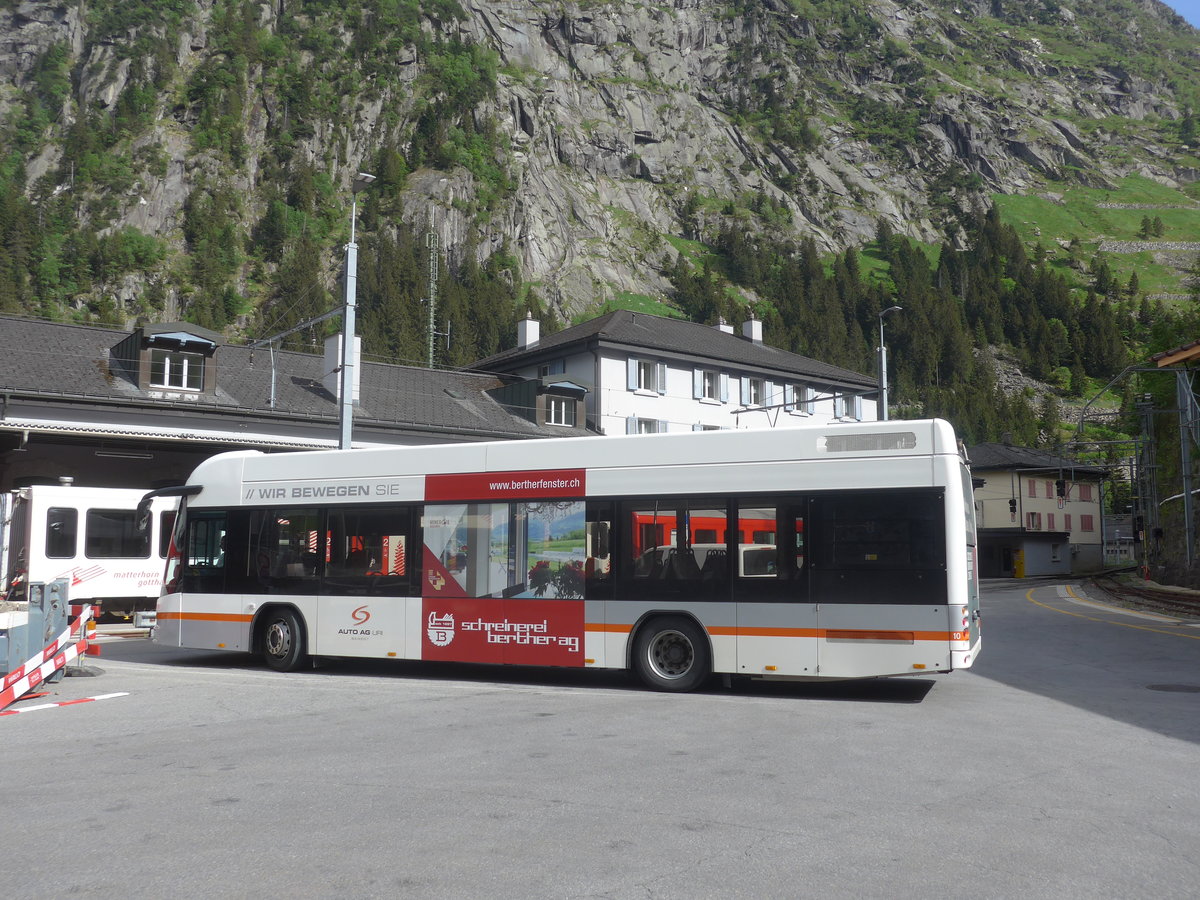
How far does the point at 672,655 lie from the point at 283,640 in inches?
216

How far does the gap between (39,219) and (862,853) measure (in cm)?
14241

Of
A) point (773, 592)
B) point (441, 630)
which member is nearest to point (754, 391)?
point (441, 630)

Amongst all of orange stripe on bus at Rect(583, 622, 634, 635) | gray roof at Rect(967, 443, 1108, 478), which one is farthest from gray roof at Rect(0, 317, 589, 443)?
gray roof at Rect(967, 443, 1108, 478)

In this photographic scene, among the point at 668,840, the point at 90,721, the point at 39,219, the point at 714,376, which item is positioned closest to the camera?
the point at 668,840

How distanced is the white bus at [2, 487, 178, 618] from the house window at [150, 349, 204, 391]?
7521mm

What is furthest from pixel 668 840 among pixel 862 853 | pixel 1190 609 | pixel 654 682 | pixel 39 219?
pixel 39 219

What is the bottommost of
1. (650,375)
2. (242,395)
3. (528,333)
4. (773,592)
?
(773,592)

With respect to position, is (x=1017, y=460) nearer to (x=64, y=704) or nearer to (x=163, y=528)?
(x=163, y=528)

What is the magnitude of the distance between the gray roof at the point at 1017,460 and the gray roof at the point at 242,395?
155 feet

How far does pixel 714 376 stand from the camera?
5434 cm

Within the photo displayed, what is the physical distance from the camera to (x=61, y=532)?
22938mm

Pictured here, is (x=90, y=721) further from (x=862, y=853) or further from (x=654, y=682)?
(x=862, y=853)

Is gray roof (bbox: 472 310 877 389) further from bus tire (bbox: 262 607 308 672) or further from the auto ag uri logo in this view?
the auto ag uri logo

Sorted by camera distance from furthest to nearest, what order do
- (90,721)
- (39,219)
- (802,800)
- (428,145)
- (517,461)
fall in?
(428,145), (39,219), (517,461), (90,721), (802,800)
